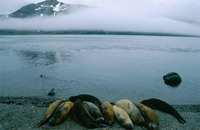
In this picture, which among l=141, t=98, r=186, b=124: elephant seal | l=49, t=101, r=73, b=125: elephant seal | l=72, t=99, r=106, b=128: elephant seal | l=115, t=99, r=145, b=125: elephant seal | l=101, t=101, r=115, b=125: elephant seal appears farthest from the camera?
l=141, t=98, r=186, b=124: elephant seal

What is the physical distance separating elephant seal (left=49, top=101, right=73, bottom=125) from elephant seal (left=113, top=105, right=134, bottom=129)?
2.70 m

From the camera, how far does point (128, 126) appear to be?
7.99m

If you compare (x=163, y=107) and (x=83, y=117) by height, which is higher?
(x=83, y=117)

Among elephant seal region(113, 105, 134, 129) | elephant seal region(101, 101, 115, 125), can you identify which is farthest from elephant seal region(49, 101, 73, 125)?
elephant seal region(113, 105, 134, 129)

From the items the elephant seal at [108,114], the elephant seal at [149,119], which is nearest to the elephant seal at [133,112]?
the elephant seal at [149,119]

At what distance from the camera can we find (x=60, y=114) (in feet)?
27.2

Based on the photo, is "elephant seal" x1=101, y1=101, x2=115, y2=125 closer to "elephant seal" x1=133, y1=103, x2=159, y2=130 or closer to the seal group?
the seal group

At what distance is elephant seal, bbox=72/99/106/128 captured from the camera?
7768 mm

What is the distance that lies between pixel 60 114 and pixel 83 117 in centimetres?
128

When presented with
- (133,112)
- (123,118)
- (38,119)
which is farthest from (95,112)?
(38,119)

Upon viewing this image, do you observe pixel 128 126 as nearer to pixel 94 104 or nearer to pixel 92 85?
pixel 94 104

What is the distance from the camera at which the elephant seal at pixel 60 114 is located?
315 inches

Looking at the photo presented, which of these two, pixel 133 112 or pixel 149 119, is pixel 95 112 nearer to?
pixel 133 112

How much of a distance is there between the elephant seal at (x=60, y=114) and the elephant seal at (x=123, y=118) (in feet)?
8.87
